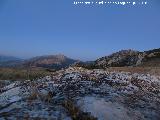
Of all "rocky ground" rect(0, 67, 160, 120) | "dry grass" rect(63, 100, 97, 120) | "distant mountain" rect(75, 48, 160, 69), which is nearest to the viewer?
"dry grass" rect(63, 100, 97, 120)

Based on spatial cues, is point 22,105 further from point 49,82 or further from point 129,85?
point 129,85

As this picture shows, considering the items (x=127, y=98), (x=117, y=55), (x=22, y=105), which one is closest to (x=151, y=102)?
(x=127, y=98)

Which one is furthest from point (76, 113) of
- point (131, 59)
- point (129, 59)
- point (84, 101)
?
point (129, 59)

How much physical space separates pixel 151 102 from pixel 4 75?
1526 inches

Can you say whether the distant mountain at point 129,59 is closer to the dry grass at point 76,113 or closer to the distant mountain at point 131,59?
the distant mountain at point 131,59

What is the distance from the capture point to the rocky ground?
13520 millimetres

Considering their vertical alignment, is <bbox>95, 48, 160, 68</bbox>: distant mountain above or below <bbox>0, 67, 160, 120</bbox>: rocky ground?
above

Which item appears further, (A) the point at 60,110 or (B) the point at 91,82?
(B) the point at 91,82

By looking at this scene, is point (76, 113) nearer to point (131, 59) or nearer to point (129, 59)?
point (131, 59)

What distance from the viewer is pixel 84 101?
15.3 metres

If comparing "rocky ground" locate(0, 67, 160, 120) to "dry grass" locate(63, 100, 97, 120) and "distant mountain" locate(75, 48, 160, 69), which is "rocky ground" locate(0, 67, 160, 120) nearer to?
"dry grass" locate(63, 100, 97, 120)

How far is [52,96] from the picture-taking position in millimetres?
16594

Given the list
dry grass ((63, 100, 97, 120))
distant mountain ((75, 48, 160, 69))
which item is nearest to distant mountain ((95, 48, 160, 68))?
distant mountain ((75, 48, 160, 69))

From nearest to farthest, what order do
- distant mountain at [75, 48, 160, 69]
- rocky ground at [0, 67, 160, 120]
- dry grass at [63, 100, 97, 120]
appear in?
dry grass at [63, 100, 97, 120]
rocky ground at [0, 67, 160, 120]
distant mountain at [75, 48, 160, 69]
